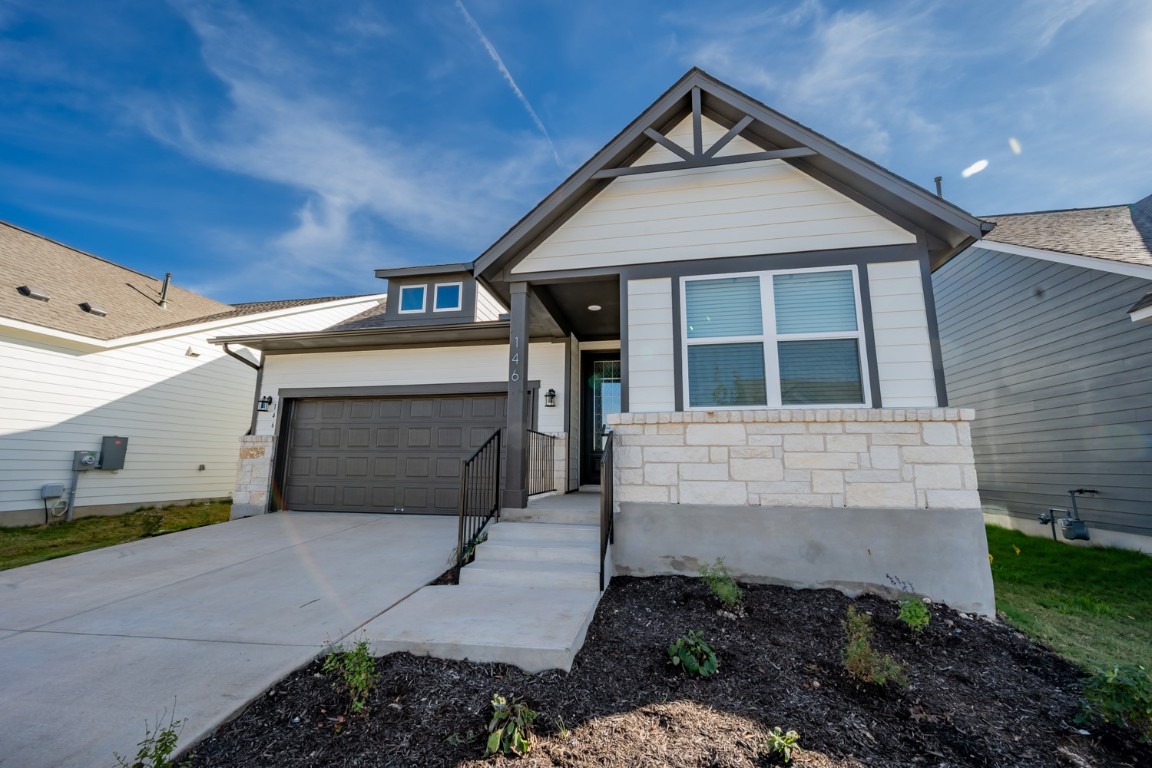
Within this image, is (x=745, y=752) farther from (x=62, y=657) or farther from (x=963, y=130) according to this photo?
(x=963, y=130)

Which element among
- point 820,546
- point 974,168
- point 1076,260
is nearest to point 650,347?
point 820,546

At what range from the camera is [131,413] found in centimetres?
937

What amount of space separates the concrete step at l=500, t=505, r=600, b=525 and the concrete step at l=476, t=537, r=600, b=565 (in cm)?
44

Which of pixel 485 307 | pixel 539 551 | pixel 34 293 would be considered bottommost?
pixel 539 551

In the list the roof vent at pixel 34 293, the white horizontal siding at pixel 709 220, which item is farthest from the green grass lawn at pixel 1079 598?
the roof vent at pixel 34 293

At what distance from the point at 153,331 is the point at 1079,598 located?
47.9ft

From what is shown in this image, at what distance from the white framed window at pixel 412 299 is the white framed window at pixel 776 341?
5910mm

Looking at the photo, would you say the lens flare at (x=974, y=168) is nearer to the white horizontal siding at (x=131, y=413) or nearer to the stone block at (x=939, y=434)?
the stone block at (x=939, y=434)

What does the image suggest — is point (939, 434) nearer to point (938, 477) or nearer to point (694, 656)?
point (938, 477)

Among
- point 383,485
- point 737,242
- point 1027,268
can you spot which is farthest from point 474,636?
point 1027,268

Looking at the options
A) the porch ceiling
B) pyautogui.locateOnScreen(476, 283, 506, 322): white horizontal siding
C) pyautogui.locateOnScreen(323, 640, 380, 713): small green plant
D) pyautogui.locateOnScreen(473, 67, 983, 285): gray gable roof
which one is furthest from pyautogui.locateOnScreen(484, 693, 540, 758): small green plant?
pyautogui.locateOnScreen(476, 283, 506, 322): white horizontal siding

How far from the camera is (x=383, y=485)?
830cm

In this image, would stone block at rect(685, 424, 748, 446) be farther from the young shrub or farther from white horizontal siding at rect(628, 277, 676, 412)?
the young shrub

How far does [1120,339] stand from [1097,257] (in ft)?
3.83
